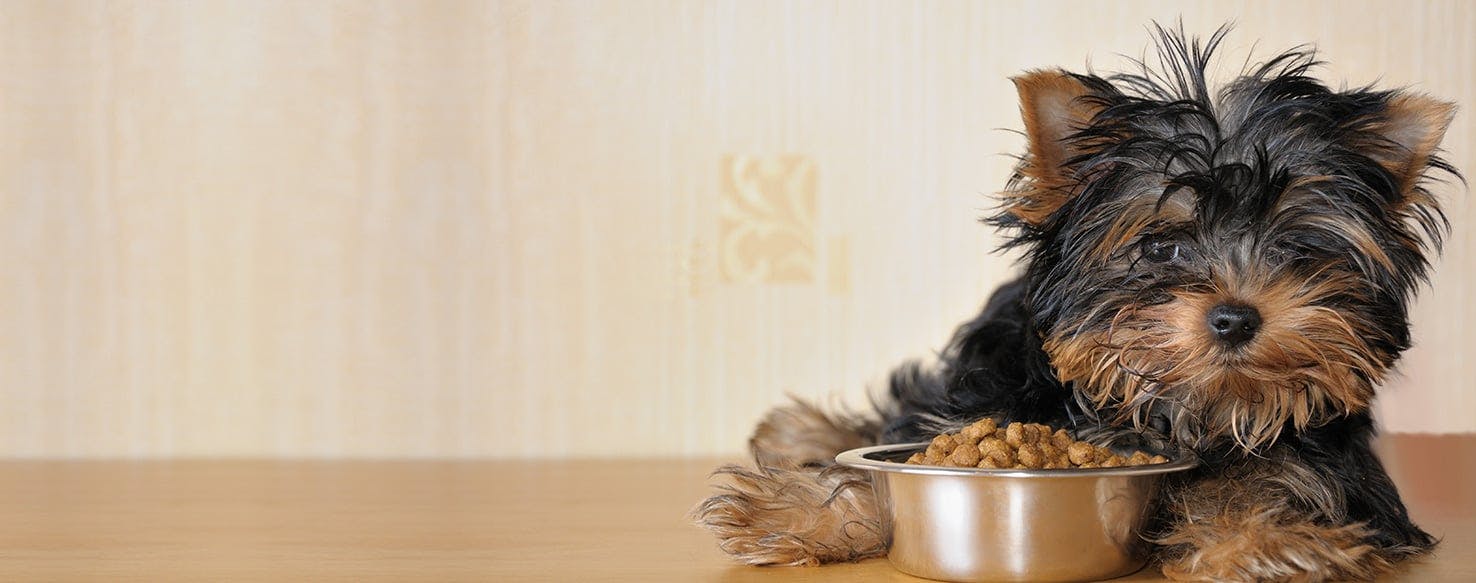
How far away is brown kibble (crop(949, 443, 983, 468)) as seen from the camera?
6.22 ft

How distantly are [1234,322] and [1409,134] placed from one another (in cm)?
52

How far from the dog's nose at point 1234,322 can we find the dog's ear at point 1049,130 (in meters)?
0.34

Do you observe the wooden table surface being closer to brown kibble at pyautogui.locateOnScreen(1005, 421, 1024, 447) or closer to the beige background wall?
brown kibble at pyautogui.locateOnScreen(1005, 421, 1024, 447)

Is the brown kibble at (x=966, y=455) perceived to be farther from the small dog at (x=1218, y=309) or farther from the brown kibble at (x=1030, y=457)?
the small dog at (x=1218, y=309)

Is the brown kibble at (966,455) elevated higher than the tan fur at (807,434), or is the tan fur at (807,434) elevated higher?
the brown kibble at (966,455)

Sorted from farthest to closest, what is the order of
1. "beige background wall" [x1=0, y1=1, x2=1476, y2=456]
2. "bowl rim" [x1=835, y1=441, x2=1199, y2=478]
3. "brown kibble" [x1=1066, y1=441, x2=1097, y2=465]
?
1. "beige background wall" [x1=0, y1=1, x2=1476, y2=456]
2. "brown kibble" [x1=1066, y1=441, x2=1097, y2=465]
3. "bowl rim" [x1=835, y1=441, x2=1199, y2=478]

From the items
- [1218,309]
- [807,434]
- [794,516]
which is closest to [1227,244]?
[1218,309]

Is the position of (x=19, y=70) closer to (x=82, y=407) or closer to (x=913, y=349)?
(x=82, y=407)

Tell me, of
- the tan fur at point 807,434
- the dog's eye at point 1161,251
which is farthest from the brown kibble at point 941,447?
the tan fur at point 807,434

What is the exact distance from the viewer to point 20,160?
410 centimetres

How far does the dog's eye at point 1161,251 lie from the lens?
77.7 inches

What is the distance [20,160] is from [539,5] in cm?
162

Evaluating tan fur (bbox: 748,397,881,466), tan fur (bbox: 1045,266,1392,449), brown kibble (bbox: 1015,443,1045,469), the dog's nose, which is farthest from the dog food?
tan fur (bbox: 748,397,881,466)

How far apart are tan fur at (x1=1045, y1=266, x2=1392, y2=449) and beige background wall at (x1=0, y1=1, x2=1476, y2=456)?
7.02 ft
